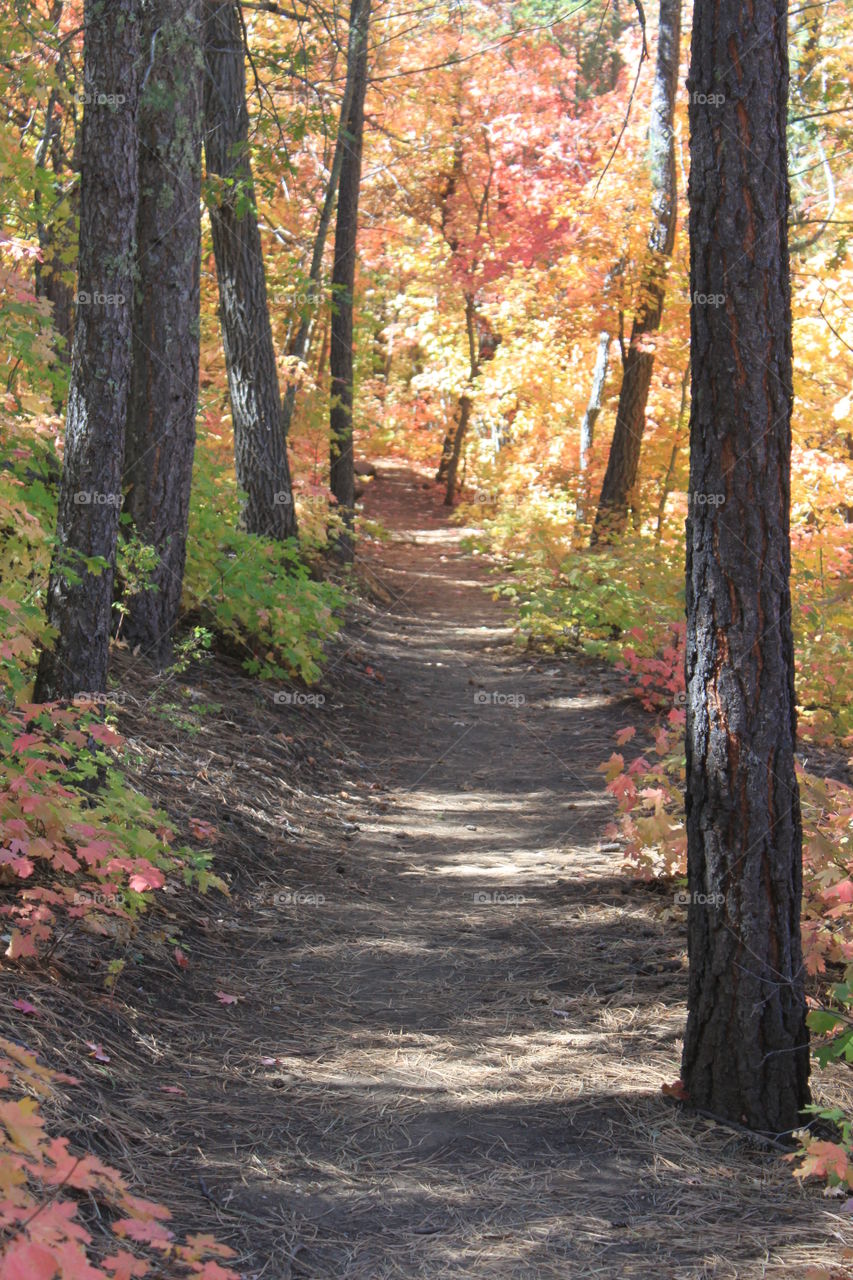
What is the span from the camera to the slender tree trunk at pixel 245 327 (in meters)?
9.01

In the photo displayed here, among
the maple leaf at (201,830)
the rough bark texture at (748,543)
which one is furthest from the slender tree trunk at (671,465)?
the rough bark texture at (748,543)

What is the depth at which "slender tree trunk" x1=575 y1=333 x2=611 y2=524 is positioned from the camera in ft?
55.2

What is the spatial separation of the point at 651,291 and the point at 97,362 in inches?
412

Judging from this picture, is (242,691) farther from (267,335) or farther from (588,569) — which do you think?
(588,569)

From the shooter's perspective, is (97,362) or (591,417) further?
(591,417)

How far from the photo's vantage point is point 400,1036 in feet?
12.1

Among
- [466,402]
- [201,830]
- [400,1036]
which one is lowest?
[400,1036]

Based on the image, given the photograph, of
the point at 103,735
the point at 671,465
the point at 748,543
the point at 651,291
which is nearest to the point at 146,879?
the point at 103,735

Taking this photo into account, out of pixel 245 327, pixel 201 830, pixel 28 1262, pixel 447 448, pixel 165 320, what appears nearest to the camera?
pixel 28 1262

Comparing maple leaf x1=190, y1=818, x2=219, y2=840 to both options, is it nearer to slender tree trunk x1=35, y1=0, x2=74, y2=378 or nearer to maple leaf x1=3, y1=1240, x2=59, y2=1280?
slender tree trunk x1=35, y1=0, x2=74, y2=378

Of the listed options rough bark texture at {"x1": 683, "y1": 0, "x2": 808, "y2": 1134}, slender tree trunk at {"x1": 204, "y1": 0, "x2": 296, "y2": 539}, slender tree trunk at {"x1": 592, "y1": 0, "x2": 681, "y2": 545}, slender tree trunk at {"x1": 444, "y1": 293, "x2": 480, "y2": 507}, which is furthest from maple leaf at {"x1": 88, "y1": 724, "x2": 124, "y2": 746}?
slender tree trunk at {"x1": 444, "y1": 293, "x2": 480, "y2": 507}

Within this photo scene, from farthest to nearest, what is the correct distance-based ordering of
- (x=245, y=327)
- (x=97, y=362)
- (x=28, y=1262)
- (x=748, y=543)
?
(x=245, y=327) < (x=97, y=362) < (x=748, y=543) < (x=28, y=1262)

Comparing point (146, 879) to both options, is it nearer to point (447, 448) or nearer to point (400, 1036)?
point (400, 1036)

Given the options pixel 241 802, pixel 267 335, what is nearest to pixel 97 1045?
pixel 241 802
